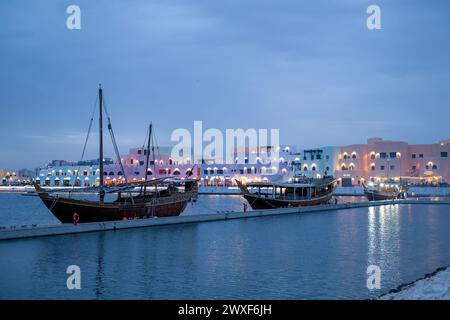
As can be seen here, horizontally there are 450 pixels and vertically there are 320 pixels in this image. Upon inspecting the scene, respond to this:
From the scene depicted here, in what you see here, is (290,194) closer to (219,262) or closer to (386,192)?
(386,192)

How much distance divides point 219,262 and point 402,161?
72.1 m

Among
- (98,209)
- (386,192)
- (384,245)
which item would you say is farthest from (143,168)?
(384,245)

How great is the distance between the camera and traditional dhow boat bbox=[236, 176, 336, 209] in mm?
49062

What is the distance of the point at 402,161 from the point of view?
84.2 metres

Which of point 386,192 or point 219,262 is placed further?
point 386,192

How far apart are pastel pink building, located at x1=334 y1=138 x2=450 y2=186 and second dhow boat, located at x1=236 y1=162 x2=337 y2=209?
29997 mm

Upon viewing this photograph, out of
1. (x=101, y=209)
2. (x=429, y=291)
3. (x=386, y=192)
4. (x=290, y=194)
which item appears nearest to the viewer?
(x=429, y=291)

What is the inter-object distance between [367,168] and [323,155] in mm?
9156

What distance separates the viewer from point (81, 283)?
1450 cm

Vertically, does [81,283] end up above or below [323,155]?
below

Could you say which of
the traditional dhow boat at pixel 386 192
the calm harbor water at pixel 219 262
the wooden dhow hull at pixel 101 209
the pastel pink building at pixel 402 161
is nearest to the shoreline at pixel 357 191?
the pastel pink building at pixel 402 161

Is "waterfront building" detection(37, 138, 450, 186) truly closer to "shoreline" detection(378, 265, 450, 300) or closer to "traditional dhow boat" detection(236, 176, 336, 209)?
"traditional dhow boat" detection(236, 176, 336, 209)
